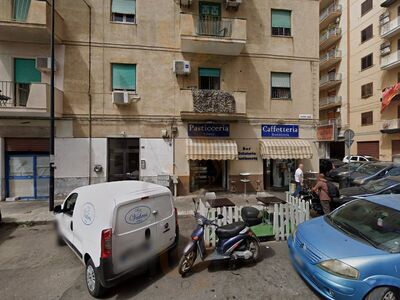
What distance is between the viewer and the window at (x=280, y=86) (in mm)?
11844

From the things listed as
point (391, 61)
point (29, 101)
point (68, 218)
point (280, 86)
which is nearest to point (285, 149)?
point (280, 86)

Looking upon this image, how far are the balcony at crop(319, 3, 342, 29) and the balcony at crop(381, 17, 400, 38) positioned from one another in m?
7.30

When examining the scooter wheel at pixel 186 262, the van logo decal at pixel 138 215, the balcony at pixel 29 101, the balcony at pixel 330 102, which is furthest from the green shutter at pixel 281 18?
the balcony at pixel 330 102

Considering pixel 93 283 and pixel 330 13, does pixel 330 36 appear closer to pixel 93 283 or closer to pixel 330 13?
pixel 330 13

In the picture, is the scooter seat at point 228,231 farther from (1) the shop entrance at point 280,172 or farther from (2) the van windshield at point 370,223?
(1) the shop entrance at point 280,172

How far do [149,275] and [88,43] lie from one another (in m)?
10.5

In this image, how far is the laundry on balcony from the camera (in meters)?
19.9

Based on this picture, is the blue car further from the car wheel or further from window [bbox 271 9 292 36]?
window [bbox 271 9 292 36]

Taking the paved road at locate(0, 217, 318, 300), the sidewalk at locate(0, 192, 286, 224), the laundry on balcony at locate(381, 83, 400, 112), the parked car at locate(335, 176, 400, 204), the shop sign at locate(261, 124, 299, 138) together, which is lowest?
the paved road at locate(0, 217, 318, 300)

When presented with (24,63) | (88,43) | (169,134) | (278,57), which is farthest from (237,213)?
(24,63)

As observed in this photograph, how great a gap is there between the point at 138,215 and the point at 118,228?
1.27ft

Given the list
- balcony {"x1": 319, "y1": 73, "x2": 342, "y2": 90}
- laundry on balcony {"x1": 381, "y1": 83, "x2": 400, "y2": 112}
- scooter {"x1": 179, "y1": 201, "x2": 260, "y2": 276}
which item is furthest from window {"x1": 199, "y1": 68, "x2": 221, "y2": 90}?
balcony {"x1": 319, "y1": 73, "x2": 342, "y2": 90}

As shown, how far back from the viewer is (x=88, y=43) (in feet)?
34.2

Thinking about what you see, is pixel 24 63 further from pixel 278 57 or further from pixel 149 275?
pixel 278 57
